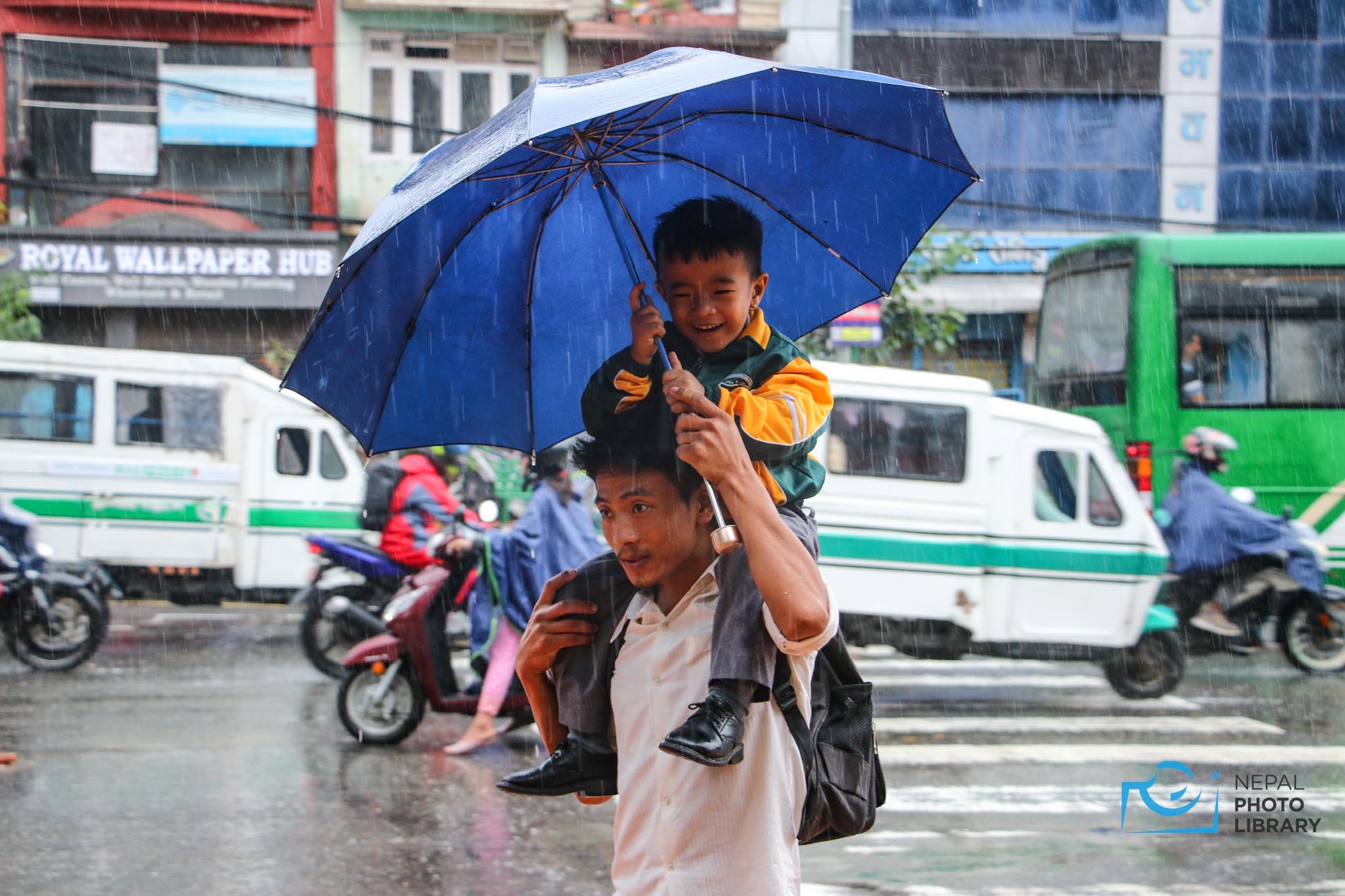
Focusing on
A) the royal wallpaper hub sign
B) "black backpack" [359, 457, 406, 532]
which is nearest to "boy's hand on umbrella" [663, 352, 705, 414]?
"black backpack" [359, 457, 406, 532]

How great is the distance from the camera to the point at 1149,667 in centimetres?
887

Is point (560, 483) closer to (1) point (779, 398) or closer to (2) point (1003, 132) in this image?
(1) point (779, 398)

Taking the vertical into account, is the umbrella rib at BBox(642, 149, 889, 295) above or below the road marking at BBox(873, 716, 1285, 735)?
above

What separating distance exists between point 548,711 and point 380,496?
6746 millimetres

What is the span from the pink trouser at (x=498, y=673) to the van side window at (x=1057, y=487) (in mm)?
3739

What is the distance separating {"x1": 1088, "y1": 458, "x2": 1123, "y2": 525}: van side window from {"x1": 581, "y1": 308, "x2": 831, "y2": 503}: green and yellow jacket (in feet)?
23.2

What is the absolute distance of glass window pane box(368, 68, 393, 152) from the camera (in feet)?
68.0

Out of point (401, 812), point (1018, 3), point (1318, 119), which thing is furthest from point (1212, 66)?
point (401, 812)

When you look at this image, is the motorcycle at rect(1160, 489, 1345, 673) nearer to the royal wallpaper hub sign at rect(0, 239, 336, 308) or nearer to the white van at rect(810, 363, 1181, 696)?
the white van at rect(810, 363, 1181, 696)

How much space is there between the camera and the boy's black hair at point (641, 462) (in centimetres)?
199

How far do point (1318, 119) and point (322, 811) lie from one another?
2093 centimetres

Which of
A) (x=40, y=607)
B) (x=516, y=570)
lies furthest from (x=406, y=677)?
(x=40, y=607)

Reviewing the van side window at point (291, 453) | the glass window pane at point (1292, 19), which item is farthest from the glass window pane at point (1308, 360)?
the glass window pane at point (1292, 19)

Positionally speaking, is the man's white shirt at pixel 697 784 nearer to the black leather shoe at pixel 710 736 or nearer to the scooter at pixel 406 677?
the black leather shoe at pixel 710 736
